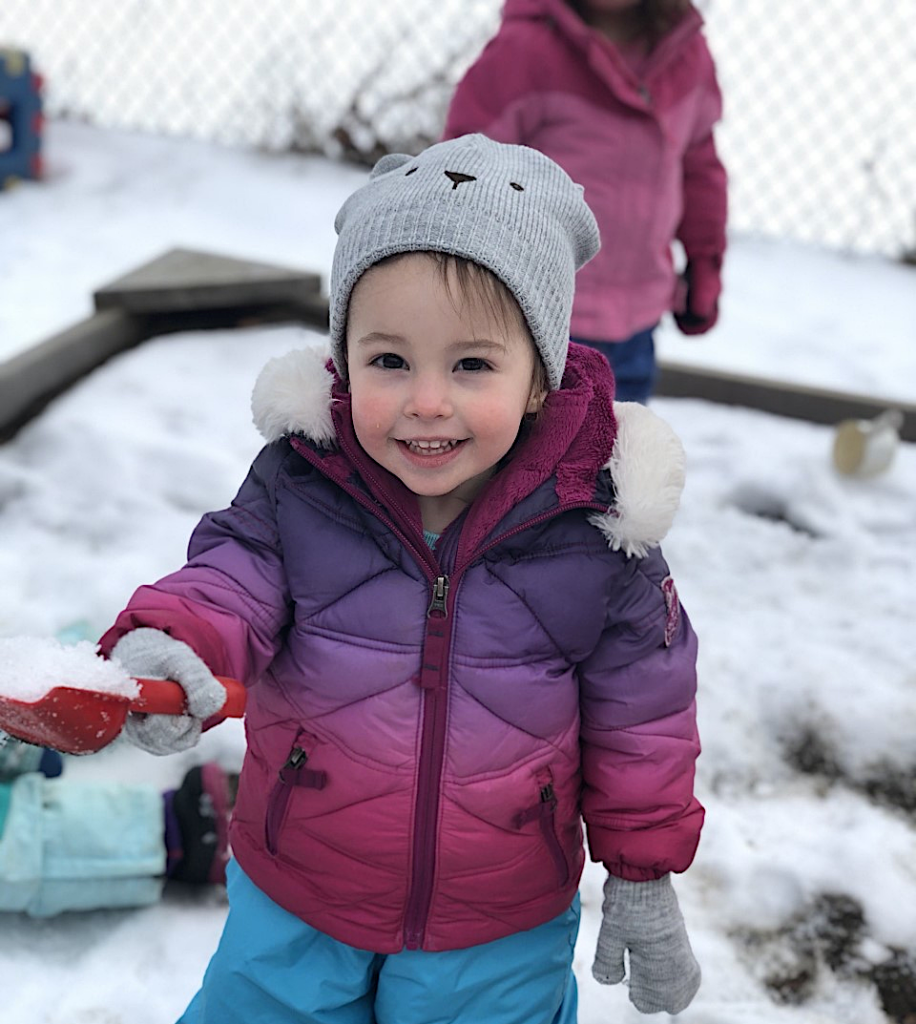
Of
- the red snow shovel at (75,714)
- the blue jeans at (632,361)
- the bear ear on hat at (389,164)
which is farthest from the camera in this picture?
the blue jeans at (632,361)

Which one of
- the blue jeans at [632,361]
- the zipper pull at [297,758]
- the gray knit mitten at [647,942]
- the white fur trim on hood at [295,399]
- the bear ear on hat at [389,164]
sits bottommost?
the blue jeans at [632,361]

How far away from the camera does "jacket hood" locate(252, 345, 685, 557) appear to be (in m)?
1.32

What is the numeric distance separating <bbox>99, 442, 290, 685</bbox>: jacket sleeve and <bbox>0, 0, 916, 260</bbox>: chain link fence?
464cm

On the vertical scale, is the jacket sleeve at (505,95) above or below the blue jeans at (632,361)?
above

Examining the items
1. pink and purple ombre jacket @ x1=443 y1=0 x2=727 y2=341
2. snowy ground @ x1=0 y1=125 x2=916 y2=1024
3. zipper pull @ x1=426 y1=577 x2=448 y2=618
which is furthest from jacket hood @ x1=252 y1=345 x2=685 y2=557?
pink and purple ombre jacket @ x1=443 y1=0 x2=727 y2=341

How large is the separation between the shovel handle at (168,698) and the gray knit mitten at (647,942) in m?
0.55

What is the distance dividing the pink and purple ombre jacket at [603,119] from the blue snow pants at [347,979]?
5.44 ft

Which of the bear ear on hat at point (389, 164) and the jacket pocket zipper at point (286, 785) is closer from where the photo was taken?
the jacket pocket zipper at point (286, 785)

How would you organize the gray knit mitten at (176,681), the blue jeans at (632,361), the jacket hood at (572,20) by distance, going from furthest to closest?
the blue jeans at (632,361), the jacket hood at (572,20), the gray knit mitten at (176,681)

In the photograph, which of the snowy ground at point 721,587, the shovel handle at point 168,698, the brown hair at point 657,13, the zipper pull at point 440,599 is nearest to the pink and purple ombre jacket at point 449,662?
the zipper pull at point 440,599

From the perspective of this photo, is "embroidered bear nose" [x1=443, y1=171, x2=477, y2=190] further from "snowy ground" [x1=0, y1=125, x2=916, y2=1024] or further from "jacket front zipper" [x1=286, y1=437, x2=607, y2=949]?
"snowy ground" [x1=0, y1=125, x2=916, y2=1024]

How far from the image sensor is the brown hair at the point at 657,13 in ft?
8.75

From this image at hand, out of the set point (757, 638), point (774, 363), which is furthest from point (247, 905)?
point (774, 363)

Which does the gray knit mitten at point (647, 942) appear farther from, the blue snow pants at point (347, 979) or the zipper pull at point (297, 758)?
the zipper pull at point (297, 758)
